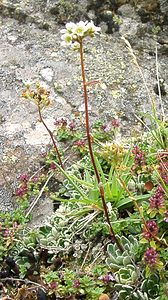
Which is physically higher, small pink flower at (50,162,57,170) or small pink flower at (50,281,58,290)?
small pink flower at (50,162,57,170)

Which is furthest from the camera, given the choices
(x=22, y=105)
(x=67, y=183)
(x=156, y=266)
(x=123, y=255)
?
(x=22, y=105)

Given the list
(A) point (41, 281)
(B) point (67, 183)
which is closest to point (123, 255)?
(A) point (41, 281)

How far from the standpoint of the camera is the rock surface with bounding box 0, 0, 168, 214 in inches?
133

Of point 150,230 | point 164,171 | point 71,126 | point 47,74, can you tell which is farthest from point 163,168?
point 47,74

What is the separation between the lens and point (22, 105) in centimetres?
355

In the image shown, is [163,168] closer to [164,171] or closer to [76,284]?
[164,171]

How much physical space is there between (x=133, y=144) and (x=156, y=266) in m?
0.97

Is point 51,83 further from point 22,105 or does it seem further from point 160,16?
point 160,16

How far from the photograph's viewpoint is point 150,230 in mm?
2438

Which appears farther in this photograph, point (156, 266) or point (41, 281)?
point (41, 281)

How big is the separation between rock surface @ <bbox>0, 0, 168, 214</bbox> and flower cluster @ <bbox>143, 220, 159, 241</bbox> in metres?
0.96

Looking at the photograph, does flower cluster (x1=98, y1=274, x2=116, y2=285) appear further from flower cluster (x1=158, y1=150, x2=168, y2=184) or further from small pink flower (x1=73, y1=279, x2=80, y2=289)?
flower cluster (x1=158, y1=150, x2=168, y2=184)

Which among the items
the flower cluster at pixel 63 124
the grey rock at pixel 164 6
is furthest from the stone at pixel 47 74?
the grey rock at pixel 164 6

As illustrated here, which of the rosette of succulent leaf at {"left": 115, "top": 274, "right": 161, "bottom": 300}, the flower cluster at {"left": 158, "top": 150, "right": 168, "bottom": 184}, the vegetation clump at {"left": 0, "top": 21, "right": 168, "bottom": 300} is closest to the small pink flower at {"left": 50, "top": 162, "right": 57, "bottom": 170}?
the vegetation clump at {"left": 0, "top": 21, "right": 168, "bottom": 300}
